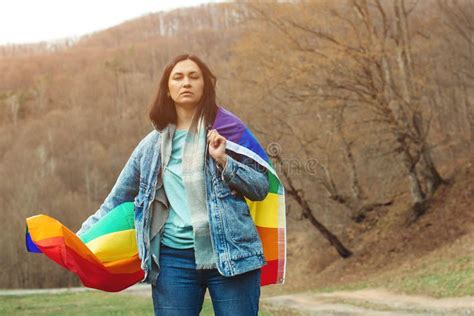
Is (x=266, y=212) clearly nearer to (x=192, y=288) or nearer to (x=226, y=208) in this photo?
(x=226, y=208)

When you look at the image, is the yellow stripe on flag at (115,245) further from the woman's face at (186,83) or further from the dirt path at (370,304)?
the dirt path at (370,304)

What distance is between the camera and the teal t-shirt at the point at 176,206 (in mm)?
3137

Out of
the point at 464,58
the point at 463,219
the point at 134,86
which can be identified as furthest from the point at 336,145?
the point at 134,86

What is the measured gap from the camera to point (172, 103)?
11.3ft

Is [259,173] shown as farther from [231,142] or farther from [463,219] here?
[463,219]

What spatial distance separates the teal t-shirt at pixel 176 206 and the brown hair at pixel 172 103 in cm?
11

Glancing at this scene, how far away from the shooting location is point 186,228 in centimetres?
314

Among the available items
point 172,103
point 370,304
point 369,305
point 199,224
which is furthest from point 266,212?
point 370,304

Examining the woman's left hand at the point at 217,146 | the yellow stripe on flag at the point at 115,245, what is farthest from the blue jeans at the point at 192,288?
the woman's left hand at the point at 217,146

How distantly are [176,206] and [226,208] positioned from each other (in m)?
0.22

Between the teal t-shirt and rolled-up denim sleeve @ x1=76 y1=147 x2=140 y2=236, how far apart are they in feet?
0.73

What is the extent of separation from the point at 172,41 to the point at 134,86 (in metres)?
9.53

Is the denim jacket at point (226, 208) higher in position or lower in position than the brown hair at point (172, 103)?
lower

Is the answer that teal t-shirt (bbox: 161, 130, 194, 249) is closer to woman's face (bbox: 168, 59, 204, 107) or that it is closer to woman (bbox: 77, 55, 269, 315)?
woman (bbox: 77, 55, 269, 315)
